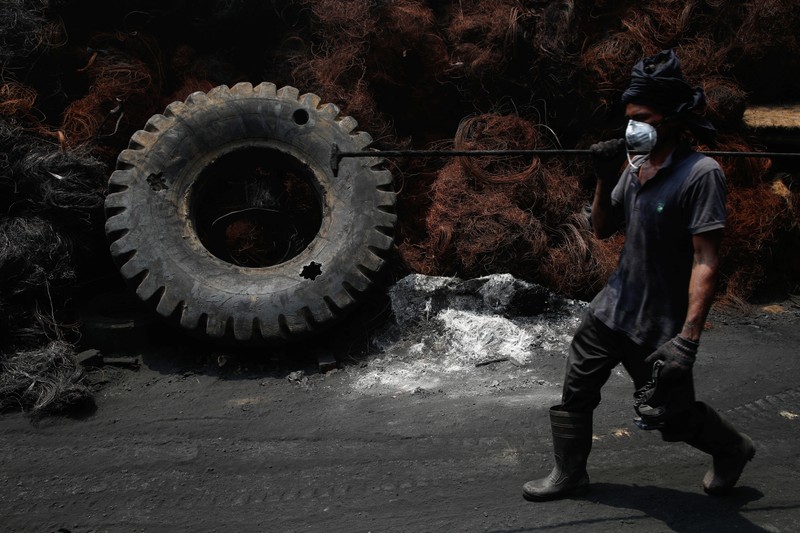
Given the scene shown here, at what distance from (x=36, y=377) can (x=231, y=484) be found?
1.77 metres

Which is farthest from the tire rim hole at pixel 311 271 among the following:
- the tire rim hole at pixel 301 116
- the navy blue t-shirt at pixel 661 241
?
the navy blue t-shirt at pixel 661 241

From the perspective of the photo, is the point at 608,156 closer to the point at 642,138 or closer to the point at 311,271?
the point at 642,138

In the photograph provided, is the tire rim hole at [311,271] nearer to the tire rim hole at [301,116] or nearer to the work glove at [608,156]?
the tire rim hole at [301,116]

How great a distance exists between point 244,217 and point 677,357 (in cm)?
380

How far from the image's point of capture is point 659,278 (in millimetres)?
3094

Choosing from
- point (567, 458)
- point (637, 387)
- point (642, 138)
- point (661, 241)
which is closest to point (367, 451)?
point (567, 458)

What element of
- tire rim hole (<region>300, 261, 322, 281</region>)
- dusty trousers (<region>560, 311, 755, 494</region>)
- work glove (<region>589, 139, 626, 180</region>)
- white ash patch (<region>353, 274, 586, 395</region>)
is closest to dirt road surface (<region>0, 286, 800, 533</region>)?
white ash patch (<region>353, 274, 586, 395</region>)

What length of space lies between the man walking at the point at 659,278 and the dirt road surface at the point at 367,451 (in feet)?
0.90

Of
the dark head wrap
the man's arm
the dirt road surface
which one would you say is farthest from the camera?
the dirt road surface

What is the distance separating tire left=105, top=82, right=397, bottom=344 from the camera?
5133 mm

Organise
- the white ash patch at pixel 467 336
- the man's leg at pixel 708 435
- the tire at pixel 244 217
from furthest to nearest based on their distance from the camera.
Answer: the tire at pixel 244 217 → the white ash patch at pixel 467 336 → the man's leg at pixel 708 435

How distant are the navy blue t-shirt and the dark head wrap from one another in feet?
0.45

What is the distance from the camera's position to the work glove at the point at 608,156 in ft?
10.4

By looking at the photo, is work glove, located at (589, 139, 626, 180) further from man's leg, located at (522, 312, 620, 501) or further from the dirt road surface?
the dirt road surface
